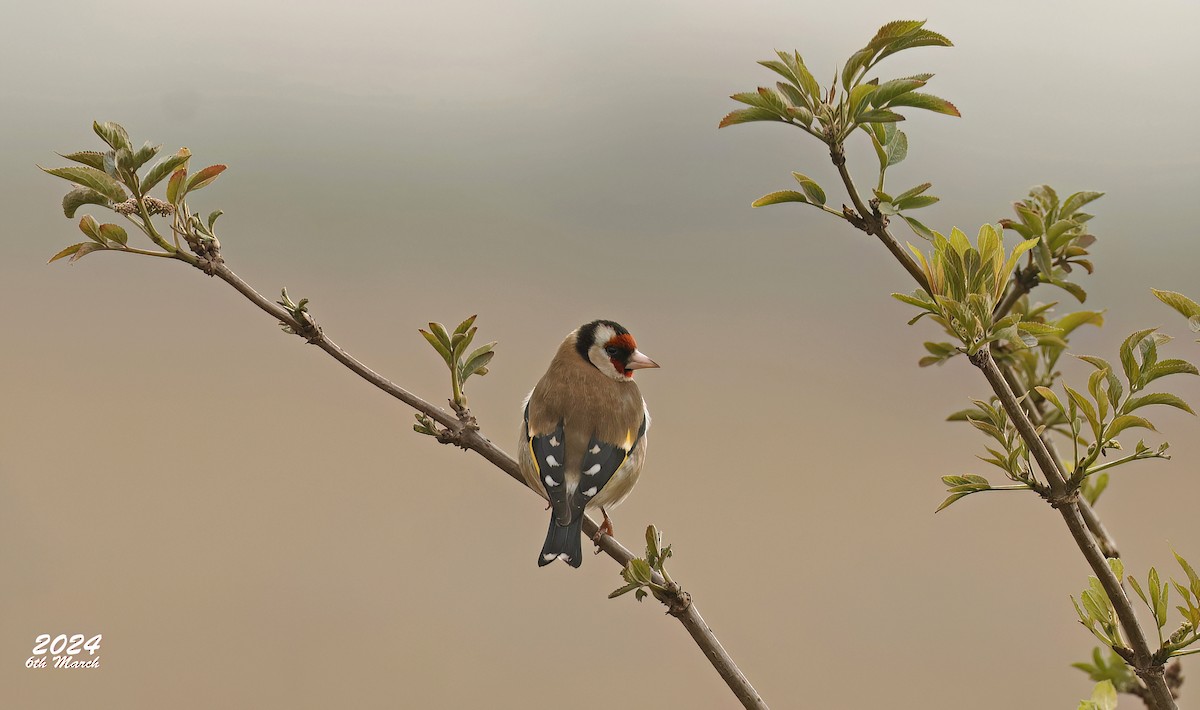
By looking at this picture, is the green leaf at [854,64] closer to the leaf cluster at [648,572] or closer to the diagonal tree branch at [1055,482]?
the diagonal tree branch at [1055,482]

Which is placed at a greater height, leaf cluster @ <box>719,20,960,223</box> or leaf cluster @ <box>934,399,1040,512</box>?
leaf cluster @ <box>719,20,960,223</box>

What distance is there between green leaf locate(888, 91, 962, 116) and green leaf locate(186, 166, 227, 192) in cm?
77

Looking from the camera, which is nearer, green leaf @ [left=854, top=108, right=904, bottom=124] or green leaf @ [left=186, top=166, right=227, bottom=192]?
green leaf @ [left=854, top=108, right=904, bottom=124]

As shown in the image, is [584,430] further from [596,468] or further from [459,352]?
[459,352]

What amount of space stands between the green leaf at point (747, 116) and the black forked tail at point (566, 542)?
931mm

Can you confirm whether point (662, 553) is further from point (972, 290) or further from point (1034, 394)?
point (1034, 394)

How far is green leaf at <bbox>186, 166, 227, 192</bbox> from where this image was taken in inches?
47.3

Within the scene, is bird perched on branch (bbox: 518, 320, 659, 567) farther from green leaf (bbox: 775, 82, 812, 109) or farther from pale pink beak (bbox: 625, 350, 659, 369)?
green leaf (bbox: 775, 82, 812, 109)

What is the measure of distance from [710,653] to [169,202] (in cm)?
79

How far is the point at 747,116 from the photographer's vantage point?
110 centimetres

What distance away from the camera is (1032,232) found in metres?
1.41

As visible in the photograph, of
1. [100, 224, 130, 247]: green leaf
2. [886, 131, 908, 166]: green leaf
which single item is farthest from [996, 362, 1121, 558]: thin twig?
[100, 224, 130, 247]: green leaf

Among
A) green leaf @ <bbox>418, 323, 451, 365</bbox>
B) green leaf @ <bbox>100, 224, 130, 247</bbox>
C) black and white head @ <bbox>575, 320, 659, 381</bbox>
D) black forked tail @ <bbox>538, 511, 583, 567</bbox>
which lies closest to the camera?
green leaf @ <bbox>100, 224, 130, 247</bbox>

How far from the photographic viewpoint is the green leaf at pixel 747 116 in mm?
1073
